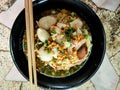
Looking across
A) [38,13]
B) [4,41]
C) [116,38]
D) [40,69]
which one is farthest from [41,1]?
[116,38]

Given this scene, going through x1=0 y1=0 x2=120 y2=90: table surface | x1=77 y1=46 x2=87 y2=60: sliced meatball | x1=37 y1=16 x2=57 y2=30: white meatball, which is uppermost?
x1=37 y1=16 x2=57 y2=30: white meatball

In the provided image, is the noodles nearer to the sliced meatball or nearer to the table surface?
the sliced meatball

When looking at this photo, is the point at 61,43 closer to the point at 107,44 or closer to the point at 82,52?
the point at 82,52

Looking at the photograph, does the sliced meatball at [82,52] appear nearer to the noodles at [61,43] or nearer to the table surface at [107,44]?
the noodles at [61,43]

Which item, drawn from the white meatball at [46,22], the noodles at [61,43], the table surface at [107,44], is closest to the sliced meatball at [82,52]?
the noodles at [61,43]

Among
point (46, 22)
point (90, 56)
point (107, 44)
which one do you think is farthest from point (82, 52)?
point (107, 44)

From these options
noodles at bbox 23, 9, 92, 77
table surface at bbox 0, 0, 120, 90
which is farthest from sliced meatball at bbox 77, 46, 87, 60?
table surface at bbox 0, 0, 120, 90

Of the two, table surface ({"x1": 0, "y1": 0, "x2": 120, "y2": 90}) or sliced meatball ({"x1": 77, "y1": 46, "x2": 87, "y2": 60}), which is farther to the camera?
table surface ({"x1": 0, "y1": 0, "x2": 120, "y2": 90})

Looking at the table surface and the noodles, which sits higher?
the noodles
